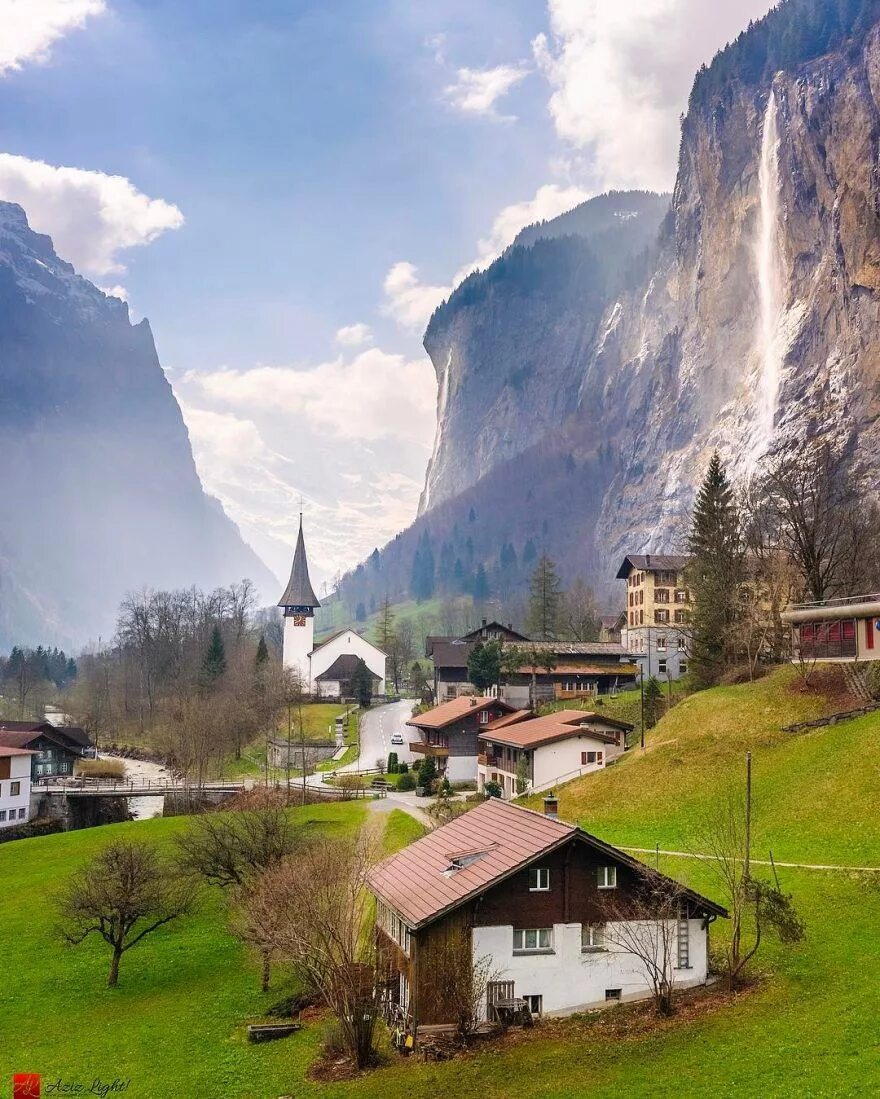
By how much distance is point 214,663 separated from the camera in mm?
110438

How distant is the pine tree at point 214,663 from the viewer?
109m

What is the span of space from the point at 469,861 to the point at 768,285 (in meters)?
159

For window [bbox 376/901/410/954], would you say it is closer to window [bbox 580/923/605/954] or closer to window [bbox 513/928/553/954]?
window [bbox 513/928/553/954]

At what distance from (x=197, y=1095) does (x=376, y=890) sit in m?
7.81

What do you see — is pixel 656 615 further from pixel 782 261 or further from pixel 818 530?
pixel 782 261

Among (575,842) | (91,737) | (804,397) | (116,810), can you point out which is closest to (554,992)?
(575,842)

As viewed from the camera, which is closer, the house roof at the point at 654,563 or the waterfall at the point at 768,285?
the house roof at the point at 654,563

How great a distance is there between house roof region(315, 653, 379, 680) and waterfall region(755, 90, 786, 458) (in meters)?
72.8

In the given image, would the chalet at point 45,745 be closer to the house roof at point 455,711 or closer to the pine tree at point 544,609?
the house roof at point 455,711

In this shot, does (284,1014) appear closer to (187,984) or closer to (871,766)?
(187,984)

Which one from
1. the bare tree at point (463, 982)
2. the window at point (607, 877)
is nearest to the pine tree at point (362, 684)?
the window at point (607, 877)

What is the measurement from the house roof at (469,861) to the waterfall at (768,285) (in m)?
130

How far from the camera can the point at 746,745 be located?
164ft

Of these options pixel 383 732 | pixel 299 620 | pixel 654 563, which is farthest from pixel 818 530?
pixel 299 620
